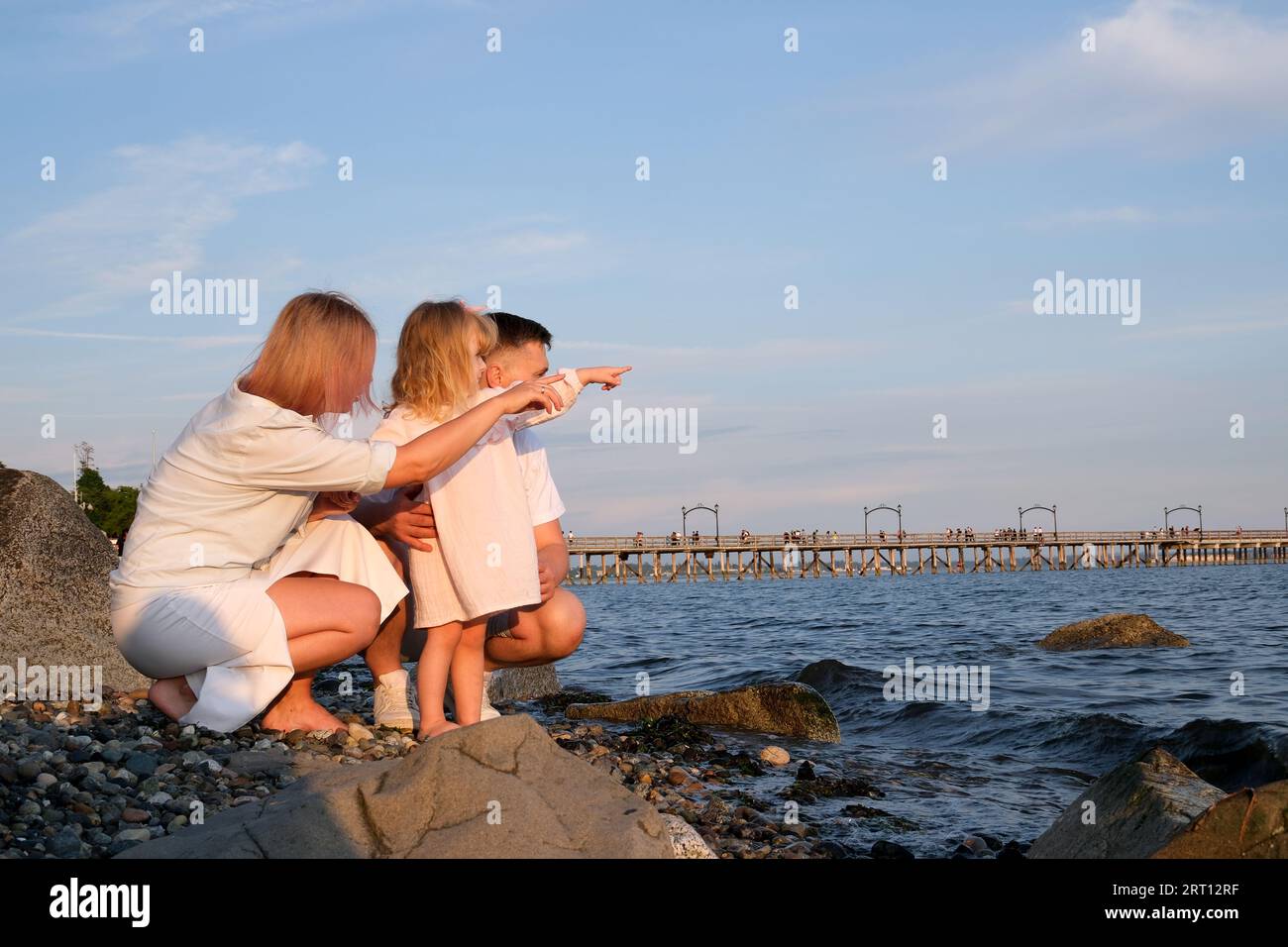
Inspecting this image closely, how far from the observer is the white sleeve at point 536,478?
4.70m

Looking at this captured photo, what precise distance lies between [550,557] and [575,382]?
0.88m

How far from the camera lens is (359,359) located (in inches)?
155

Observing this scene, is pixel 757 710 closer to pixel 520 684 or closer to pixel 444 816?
pixel 520 684

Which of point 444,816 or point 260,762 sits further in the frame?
point 260,762

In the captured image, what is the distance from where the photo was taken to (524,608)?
185 inches

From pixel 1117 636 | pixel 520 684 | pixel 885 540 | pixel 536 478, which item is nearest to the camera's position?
pixel 536 478

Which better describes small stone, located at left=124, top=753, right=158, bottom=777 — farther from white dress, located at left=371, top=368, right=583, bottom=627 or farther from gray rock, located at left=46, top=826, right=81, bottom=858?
white dress, located at left=371, top=368, right=583, bottom=627

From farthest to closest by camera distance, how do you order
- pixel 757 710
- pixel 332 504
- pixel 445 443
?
pixel 757 710 → pixel 332 504 → pixel 445 443

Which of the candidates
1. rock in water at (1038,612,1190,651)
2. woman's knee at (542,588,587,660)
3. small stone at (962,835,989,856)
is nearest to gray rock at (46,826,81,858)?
woman's knee at (542,588,587,660)

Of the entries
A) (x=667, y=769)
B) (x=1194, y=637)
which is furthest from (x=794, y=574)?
(x=667, y=769)

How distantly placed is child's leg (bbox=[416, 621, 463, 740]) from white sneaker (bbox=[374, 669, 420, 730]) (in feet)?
1.31
